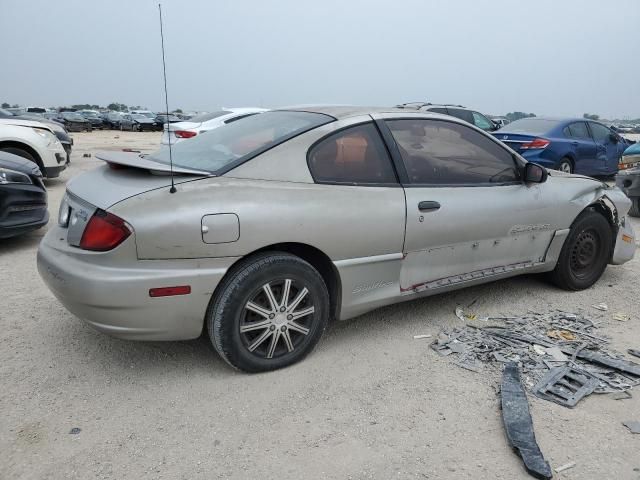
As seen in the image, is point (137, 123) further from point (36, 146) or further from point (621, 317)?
point (621, 317)

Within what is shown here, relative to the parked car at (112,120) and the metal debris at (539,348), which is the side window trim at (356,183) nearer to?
the metal debris at (539,348)

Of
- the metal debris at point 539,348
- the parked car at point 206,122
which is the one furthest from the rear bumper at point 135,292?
the parked car at point 206,122

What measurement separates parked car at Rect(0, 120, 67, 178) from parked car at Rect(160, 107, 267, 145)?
197cm

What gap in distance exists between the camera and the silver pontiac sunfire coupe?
2705 mm

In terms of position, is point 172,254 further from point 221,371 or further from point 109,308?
point 221,371

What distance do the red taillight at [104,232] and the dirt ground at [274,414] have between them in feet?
2.68

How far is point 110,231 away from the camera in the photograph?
2664 mm

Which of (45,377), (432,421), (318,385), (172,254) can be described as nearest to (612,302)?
(432,421)

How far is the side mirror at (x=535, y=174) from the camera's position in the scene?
13.0 ft

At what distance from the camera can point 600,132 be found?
37.7 ft

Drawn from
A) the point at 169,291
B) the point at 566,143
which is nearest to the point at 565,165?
the point at 566,143

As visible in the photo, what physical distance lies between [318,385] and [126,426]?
3.34 feet

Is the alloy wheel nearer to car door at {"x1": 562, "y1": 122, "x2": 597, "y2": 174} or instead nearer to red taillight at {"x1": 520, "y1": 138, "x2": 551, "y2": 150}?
red taillight at {"x1": 520, "y1": 138, "x2": 551, "y2": 150}

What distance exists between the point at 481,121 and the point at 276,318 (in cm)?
1122
